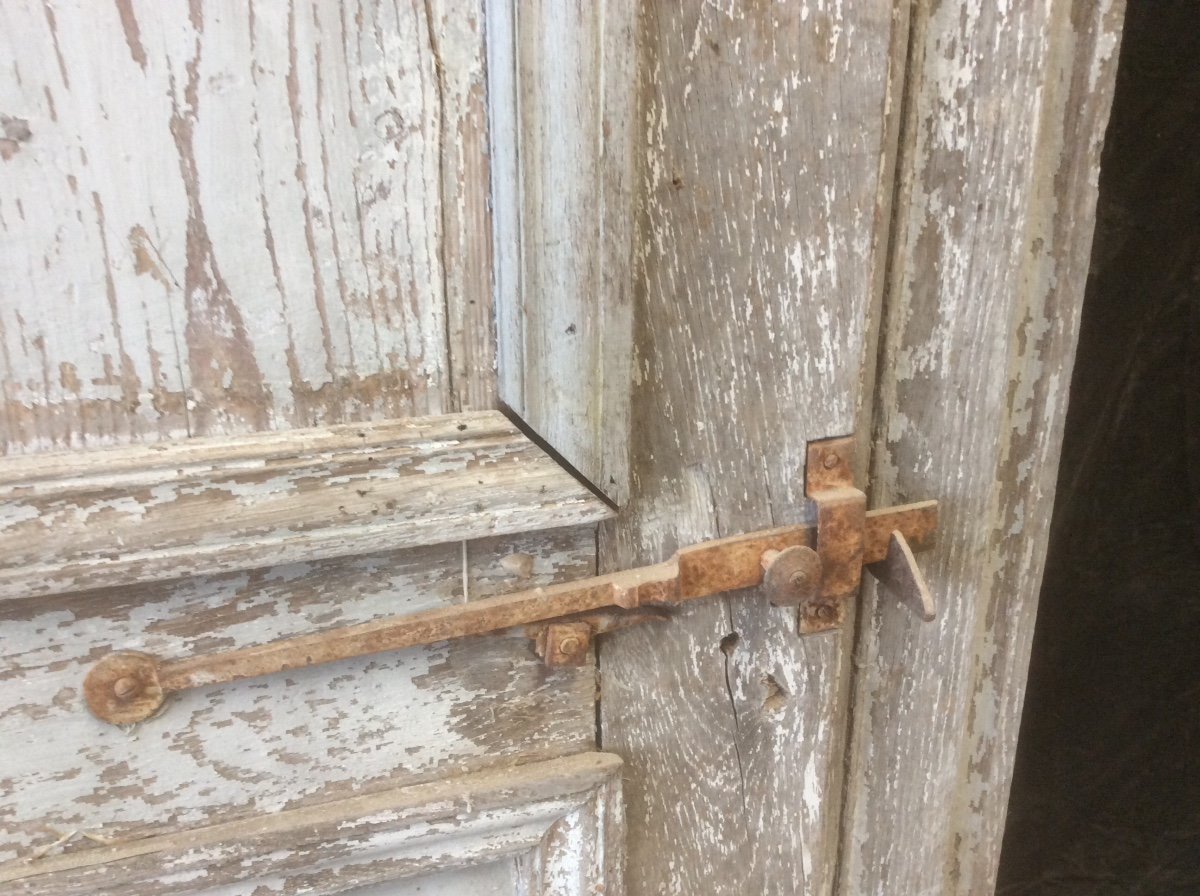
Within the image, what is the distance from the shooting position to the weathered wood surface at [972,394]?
0.47 m

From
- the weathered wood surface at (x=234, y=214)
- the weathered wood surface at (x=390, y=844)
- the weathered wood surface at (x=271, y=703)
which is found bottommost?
the weathered wood surface at (x=390, y=844)

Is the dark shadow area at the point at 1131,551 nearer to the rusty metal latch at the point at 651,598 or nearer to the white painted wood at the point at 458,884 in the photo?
the rusty metal latch at the point at 651,598

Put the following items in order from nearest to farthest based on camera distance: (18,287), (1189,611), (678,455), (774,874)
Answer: (18,287)
(678,455)
(774,874)
(1189,611)

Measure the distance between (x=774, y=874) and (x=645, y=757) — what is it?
0.47 feet

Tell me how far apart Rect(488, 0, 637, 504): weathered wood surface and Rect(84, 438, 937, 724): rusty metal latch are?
2.7 inches

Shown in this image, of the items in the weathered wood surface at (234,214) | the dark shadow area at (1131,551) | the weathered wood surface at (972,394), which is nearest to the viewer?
the weathered wood surface at (234,214)

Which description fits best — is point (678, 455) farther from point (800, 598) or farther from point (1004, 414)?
point (1004, 414)

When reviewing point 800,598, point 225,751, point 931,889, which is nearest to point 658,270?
point 800,598

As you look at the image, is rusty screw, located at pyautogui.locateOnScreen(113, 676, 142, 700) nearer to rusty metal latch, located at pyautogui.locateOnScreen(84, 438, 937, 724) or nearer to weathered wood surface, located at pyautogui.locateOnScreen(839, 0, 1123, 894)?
rusty metal latch, located at pyautogui.locateOnScreen(84, 438, 937, 724)

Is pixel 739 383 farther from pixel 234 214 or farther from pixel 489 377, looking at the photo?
pixel 234 214

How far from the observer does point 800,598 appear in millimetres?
489

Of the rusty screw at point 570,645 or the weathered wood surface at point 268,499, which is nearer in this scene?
the weathered wood surface at point 268,499

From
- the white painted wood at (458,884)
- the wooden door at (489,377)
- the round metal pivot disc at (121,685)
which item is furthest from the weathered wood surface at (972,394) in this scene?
the round metal pivot disc at (121,685)

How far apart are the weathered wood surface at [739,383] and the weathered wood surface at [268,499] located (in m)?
0.08
